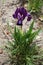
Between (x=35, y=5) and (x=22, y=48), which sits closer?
(x=22, y=48)

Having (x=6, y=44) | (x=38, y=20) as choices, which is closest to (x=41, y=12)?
(x=38, y=20)

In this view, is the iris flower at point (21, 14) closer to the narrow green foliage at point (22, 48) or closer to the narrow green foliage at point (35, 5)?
the narrow green foliage at point (22, 48)

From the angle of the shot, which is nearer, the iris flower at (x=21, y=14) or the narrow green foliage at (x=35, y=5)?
the iris flower at (x=21, y=14)

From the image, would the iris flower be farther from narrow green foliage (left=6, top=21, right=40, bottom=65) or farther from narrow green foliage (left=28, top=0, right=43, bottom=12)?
narrow green foliage (left=28, top=0, right=43, bottom=12)

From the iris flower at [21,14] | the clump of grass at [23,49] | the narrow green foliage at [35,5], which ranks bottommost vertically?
the clump of grass at [23,49]

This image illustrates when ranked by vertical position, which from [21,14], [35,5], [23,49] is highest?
[35,5]

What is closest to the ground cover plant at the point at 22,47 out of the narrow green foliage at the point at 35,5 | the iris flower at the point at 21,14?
the iris flower at the point at 21,14

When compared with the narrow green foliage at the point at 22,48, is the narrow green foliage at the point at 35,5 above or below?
above

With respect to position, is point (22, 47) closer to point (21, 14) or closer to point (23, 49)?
point (23, 49)

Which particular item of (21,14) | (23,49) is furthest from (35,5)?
(23,49)
